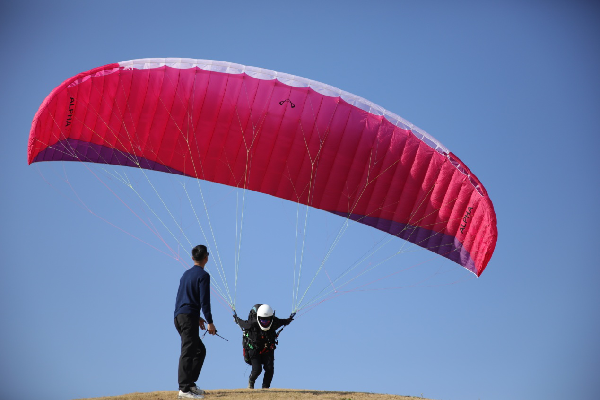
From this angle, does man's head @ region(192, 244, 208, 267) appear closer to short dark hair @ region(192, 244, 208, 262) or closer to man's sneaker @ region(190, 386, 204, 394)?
short dark hair @ region(192, 244, 208, 262)

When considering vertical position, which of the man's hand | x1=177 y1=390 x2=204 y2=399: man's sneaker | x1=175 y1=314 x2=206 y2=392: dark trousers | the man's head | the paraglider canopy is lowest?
x1=177 y1=390 x2=204 y2=399: man's sneaker

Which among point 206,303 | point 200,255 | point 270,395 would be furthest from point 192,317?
point 270,395

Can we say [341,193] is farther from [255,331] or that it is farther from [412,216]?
[255,331]

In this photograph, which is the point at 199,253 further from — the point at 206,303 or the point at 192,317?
the point at 192,317

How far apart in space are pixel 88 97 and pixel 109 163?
1747mm

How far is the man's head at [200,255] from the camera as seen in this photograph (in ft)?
33.1

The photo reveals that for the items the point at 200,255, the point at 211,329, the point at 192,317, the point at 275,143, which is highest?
the point at 275,143

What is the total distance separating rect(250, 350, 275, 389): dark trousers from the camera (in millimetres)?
12570

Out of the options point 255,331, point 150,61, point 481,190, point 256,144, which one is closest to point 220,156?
point 256,144

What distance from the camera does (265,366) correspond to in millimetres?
12656

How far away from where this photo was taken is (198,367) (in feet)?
32.9

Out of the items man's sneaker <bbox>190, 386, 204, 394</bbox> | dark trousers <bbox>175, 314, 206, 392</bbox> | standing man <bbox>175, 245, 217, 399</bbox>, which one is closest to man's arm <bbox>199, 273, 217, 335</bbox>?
standing man <bbox>175, 245, 217, 399</bbox>

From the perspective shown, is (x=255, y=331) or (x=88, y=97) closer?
(x=255, y=331)

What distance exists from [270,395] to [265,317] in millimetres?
1924
